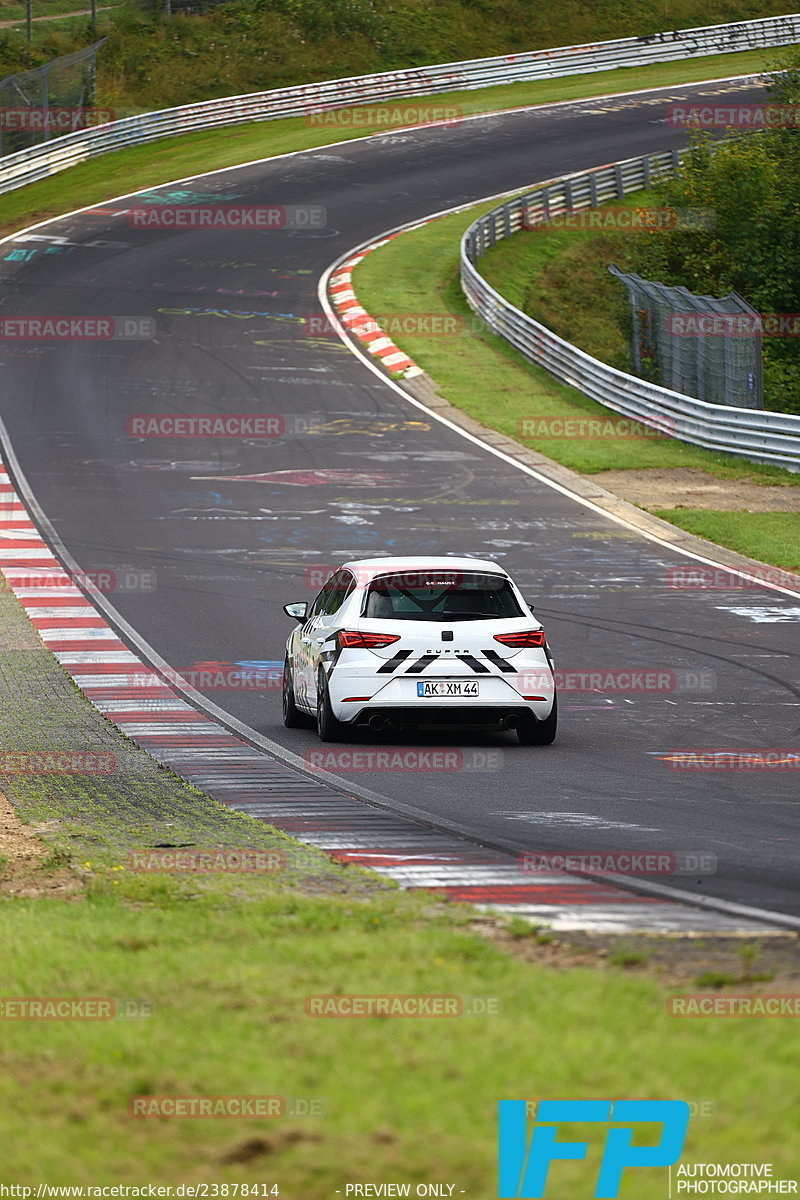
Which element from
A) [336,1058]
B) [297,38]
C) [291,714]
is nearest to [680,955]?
[336,1058]

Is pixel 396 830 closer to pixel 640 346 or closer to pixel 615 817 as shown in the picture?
pixel 615 817

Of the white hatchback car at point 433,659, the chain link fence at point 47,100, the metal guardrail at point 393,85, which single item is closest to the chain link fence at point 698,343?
the white hatchback car at point 433,659

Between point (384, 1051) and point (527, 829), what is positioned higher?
point (384, 1051)

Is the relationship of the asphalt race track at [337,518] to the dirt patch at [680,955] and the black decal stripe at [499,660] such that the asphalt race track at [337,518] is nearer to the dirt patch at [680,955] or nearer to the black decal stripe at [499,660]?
the black decal stripe at [499,660]

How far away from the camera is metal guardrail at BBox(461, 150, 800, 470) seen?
29.5m

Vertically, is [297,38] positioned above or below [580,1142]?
above

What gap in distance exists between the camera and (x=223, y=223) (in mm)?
50156

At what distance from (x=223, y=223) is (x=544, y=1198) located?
48736mm

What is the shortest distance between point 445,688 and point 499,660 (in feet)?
1.62

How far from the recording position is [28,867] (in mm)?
8203

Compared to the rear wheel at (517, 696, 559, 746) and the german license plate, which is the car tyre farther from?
the rear wheel at (517, 696, 559, 746)

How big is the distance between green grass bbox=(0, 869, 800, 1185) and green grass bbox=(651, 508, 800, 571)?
682 inches

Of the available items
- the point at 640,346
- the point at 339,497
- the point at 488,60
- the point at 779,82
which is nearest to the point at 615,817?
the point at 339,497

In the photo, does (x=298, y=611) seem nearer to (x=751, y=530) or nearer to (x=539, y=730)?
(x=539, y=730)
